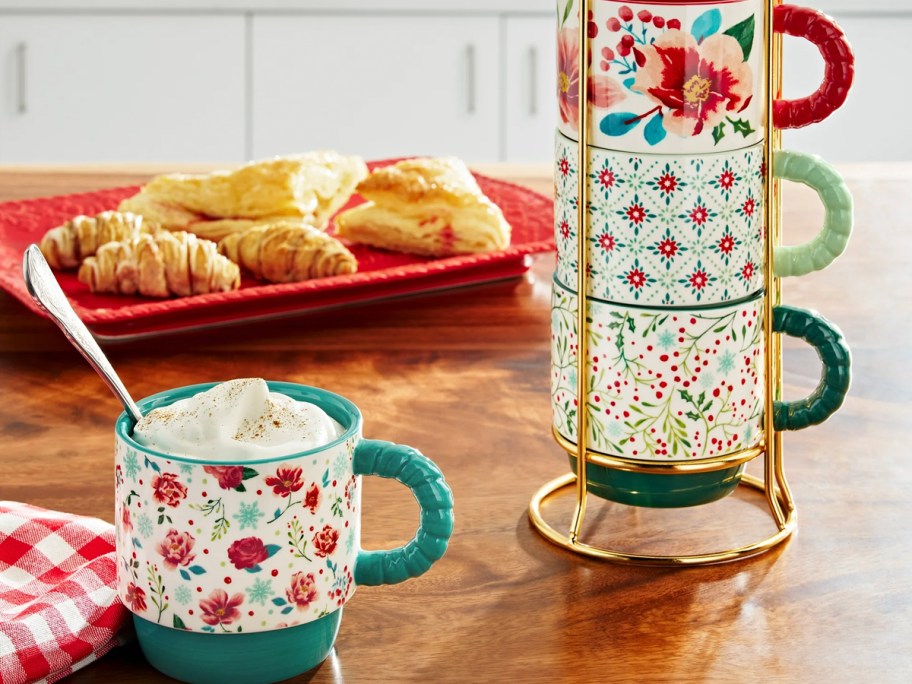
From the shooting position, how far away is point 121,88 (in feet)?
10.2

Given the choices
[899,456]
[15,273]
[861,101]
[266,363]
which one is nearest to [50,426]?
[266,363]

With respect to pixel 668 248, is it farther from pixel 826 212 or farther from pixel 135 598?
pixel 135 598

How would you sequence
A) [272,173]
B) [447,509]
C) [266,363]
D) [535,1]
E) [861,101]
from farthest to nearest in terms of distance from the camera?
[861,101], [535,1], [272,173], [266,363], [447,509]

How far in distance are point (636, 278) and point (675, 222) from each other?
0.12 feet

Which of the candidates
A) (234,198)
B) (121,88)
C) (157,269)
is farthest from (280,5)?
(157,269)

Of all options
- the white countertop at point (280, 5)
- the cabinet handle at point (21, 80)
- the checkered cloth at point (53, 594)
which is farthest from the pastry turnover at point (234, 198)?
the cabinet handle at point (21, 80)

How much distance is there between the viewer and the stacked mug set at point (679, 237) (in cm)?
64

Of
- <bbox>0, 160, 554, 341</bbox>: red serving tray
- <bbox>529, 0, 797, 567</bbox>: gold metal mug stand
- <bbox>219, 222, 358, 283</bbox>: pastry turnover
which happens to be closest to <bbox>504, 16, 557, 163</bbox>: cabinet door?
<bbox>0, 160, 554, 341</bbox>: red serving tray

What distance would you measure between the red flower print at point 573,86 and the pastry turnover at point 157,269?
563mm

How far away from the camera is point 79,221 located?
1283mm

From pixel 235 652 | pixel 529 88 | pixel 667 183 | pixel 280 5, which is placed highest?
pixel 280 5

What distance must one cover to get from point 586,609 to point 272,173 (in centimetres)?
86

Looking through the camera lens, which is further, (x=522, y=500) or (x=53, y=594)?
(x=522, y=500)

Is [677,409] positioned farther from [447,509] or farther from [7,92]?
[7,92]
